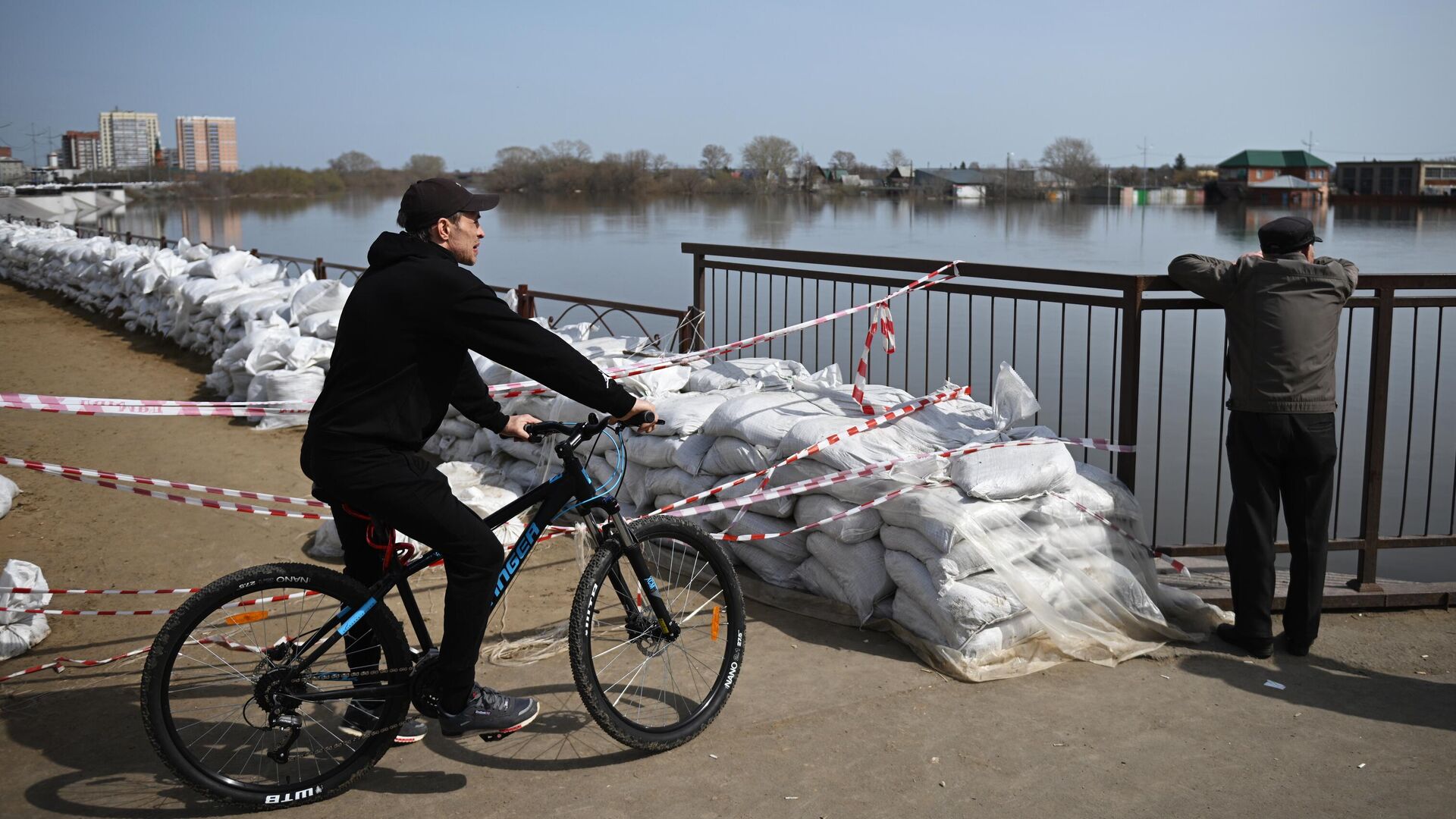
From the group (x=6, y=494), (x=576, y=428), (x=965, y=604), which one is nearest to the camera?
(x=576, y=428)

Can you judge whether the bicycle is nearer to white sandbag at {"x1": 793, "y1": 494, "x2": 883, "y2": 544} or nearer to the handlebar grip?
the handlebar grip

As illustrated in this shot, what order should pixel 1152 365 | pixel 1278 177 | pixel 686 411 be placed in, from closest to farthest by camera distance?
pixel 686 411 → pixel 1152 365 → pixel 1278 177

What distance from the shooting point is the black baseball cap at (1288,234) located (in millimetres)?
3977

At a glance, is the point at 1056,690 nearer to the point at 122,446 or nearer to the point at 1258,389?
the point at 1258,389

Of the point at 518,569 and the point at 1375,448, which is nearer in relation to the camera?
the point at 518,569

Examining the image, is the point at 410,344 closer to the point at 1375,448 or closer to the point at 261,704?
the point at 261,704

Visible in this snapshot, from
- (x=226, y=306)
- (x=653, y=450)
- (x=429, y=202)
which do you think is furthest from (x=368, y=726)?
(x=226, y=306)

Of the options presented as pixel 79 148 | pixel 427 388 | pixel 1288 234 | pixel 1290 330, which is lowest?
pixel 427 388

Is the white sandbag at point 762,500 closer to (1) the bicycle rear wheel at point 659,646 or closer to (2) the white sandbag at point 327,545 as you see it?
(1) the bicycle rear wheel at point 659,646

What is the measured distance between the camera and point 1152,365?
444 inches

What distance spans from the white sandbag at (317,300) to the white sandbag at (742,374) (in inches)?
206

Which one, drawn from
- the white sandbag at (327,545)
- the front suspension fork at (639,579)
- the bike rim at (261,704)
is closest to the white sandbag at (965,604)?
the front suspension fork at (639,579)

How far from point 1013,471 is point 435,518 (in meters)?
2.15

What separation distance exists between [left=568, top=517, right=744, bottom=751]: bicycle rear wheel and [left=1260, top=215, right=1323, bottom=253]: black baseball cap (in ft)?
7.56
